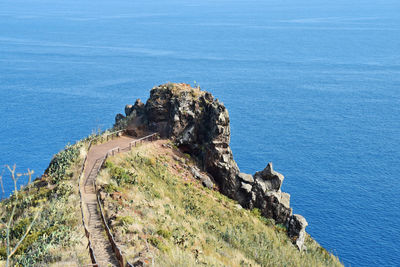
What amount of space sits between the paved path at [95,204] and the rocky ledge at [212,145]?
5.22 metres

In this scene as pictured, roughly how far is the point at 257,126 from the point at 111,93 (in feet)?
171

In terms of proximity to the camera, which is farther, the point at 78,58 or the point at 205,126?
the point at 78,58

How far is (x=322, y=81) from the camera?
149750 mm

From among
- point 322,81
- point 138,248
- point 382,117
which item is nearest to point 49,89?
point 322,81

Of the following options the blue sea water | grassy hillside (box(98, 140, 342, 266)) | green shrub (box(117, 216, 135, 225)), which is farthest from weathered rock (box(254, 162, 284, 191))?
green shrub (box(117, 216, 135, 225))

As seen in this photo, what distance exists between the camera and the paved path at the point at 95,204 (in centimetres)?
2358

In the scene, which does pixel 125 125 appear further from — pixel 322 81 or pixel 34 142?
pixel 322 81

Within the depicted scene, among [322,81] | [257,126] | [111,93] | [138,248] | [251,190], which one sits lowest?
[138,248]

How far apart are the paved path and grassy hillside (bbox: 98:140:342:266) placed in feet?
2.89

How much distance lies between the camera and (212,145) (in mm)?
48344

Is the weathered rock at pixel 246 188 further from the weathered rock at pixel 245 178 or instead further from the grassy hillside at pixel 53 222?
the grassy hillside at pixel 53 222

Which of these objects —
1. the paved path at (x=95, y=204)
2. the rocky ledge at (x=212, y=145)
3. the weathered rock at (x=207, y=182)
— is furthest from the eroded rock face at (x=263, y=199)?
the paved path at (x=95, y=204)

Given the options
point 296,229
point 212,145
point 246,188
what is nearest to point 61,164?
point 212,145

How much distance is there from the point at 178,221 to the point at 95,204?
6863 millimetres
